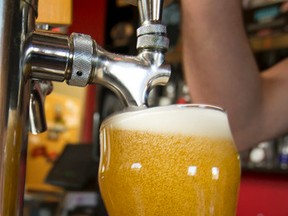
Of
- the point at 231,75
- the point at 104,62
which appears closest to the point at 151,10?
the point at 104,62

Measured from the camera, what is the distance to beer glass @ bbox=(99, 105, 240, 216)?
34cm

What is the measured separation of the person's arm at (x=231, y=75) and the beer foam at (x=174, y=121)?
40cm

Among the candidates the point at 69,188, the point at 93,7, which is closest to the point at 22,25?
the point at 69,188

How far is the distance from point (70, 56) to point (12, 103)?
56 millimetres

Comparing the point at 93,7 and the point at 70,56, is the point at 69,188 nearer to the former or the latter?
the point at 93,7

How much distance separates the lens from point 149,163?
1.13 feet

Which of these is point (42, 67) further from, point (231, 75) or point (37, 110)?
point (231, 75)

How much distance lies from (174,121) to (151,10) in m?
0.10

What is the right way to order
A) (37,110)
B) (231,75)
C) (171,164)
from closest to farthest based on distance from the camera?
(171,164) < (37,110) < (231,75)

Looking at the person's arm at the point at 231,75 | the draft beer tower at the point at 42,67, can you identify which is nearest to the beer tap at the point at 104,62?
the draft beer tower at the point at 42,67

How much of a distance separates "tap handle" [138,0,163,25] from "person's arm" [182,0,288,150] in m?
0.35

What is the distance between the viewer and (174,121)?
0.36 meters

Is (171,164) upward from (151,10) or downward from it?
downward

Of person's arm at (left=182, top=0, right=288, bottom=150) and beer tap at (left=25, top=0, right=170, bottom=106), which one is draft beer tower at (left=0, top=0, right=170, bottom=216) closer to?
beer tap at (left=25, top=0, right=170, bottom=106)
